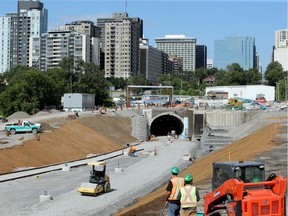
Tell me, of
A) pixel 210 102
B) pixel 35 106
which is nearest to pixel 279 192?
pixel 35 106

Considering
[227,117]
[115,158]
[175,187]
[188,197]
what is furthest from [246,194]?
[227,117]

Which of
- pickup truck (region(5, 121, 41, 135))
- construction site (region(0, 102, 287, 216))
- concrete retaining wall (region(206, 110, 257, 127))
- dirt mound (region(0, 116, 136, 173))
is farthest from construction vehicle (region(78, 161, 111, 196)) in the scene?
concrete retaining wall (region(206, 110, 257, 127))

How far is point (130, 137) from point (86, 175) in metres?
31.3

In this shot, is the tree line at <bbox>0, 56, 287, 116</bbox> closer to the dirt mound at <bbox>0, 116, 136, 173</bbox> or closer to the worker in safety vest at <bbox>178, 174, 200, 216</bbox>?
the dirt mound at <bbox>0, 116, 136, 173</bbox>

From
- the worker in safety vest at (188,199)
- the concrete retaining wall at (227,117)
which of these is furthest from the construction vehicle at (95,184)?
the concrete retaining wall at (227,117)

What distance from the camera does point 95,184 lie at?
2556 centimetres

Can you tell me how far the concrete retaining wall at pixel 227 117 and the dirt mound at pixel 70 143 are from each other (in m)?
18.2

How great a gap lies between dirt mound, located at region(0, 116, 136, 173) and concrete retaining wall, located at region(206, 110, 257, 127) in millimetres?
18190

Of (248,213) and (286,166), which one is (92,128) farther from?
(248,213)

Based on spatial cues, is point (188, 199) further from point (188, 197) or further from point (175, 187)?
point (175, 187)

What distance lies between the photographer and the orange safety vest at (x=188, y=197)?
1140 centimetres

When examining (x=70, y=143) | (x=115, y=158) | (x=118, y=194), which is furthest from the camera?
(x=70, y=143)

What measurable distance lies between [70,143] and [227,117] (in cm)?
3864

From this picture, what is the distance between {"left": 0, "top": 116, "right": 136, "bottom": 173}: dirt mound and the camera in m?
39.1
